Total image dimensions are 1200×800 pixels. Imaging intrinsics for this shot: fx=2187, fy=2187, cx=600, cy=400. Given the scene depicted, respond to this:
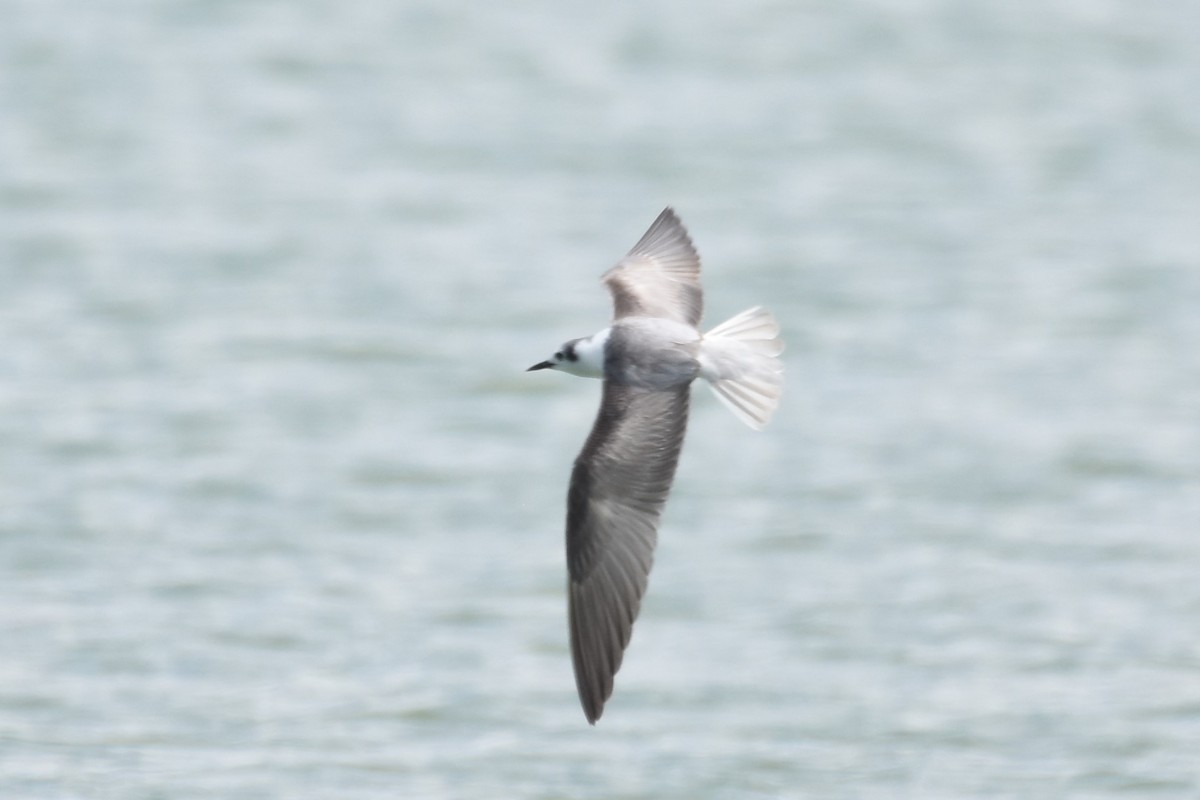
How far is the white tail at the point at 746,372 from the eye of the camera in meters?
7.38

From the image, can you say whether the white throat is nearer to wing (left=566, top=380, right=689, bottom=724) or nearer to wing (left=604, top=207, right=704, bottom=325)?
wing (left=566, top=380, right=689, bottom=724)

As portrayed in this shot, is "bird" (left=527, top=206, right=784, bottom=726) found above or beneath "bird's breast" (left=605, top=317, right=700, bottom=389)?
beneath

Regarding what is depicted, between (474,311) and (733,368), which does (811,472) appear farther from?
(733,368)

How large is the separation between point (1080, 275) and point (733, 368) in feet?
31.3

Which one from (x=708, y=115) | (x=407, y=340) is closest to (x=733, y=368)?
(x=407, y=340)

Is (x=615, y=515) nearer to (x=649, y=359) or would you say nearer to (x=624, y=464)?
(x=624, y=464)

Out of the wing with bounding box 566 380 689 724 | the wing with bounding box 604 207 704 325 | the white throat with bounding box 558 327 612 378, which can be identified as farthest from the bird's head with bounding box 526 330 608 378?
the wing with bounding box 604 207 704 325

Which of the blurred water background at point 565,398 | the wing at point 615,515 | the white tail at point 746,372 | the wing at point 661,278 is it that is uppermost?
the wing at point 661,278

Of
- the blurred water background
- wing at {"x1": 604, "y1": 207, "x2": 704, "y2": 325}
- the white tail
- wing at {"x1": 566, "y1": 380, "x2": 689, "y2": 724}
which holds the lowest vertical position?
the blurred water background

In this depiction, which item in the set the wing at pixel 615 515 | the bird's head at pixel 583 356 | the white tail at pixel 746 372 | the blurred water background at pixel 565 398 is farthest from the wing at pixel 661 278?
the blurred water background at pixel 565 398

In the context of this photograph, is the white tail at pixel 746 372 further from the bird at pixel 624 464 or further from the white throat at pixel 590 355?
the white throat at pixel 590 355

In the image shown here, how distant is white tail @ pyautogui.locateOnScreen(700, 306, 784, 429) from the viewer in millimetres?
7383

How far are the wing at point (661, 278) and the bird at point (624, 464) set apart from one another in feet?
1.89

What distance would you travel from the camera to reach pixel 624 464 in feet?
23.8
